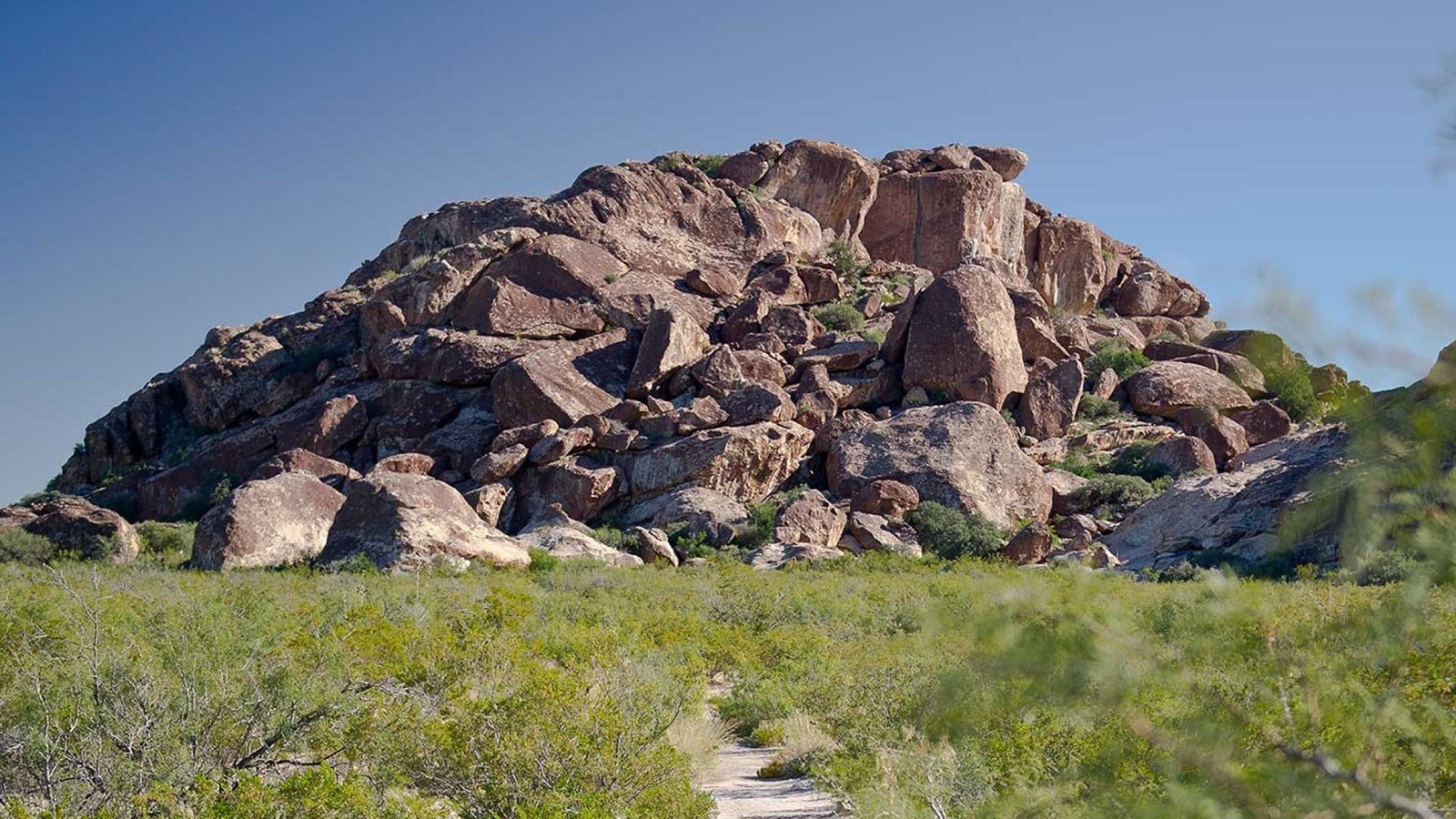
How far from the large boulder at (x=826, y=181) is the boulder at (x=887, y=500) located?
18373 millimetres

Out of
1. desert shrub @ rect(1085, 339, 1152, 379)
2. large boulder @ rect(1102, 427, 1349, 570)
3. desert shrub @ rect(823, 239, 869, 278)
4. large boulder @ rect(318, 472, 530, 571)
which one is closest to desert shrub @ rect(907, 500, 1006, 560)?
large boulder @ rect(1102, 427, 1349, 570)

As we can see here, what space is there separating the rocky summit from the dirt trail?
12.9m

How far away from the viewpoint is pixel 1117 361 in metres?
34.7

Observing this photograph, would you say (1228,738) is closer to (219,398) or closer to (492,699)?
(492,699)

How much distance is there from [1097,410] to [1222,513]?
9.75 metres

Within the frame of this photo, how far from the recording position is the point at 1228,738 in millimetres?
2684

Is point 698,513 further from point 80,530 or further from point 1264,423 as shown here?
point 1264,423

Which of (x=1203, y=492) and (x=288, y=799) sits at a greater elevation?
(x=1203, y=492)

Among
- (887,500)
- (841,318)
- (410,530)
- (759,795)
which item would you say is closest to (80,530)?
(410,530)

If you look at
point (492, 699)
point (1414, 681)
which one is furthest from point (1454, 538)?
point (492, 699)

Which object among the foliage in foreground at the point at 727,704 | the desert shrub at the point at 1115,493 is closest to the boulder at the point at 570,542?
the foliage in foreground at the point at 727,704

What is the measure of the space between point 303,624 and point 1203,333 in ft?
136

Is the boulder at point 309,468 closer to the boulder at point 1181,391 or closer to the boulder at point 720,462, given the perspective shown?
the boulder at point 720,462

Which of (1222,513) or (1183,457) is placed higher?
(1183,457)
